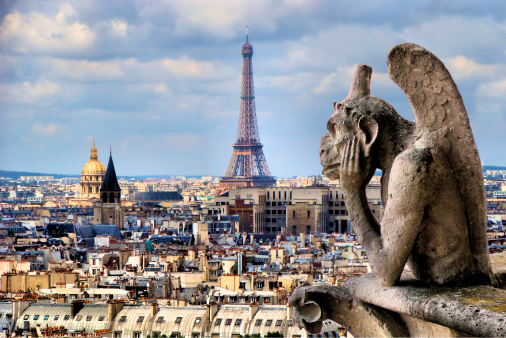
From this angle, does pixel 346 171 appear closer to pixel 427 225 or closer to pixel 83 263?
pixel 427 225

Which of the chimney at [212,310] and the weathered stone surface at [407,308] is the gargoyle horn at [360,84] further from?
the chimney at [212,310]

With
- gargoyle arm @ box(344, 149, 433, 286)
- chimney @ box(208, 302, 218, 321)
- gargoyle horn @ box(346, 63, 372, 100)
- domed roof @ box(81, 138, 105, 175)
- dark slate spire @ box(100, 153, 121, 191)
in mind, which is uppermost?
domed roof @ box(81, 138, 105, 175)

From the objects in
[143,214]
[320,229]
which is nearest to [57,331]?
[320,229]

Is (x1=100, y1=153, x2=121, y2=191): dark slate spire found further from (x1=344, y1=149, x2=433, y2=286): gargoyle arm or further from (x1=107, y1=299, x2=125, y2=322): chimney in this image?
(x1=344, y1=149, x2=433, y2=286): gargoyle arm

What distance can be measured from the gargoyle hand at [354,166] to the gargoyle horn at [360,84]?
15cm

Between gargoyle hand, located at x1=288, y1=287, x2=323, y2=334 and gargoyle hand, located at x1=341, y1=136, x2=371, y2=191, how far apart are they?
1.09 ft

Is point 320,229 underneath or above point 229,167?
underneath

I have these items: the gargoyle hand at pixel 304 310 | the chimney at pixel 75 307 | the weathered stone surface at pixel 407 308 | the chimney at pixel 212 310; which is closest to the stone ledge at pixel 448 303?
the weathered stone surface at pixel 407 308

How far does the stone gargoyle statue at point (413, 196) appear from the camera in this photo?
2949 mm

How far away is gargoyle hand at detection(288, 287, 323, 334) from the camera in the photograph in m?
3.19

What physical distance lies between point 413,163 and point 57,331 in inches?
696

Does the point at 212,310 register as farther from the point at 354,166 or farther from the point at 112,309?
the point at 354,166

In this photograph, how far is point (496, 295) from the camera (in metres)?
2.83

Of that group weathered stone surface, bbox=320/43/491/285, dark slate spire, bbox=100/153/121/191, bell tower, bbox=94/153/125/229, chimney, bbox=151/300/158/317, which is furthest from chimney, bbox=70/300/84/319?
dark slate spire, bbox=100/153/121/191
